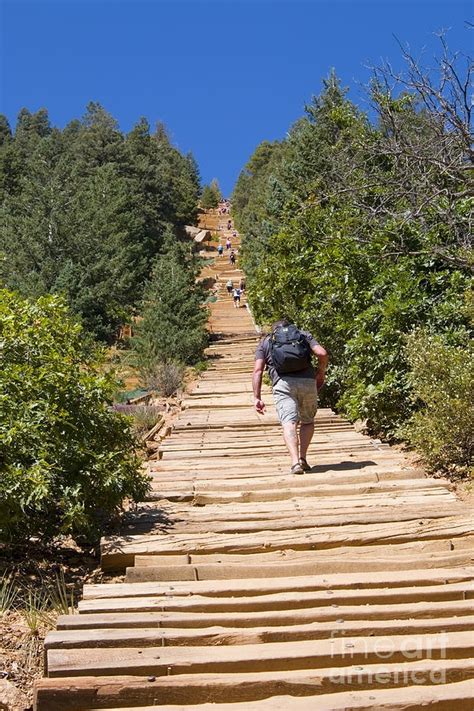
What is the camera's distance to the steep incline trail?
3.46 metres

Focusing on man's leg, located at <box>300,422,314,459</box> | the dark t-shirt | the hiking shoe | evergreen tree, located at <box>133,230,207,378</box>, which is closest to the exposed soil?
the hiking shoe

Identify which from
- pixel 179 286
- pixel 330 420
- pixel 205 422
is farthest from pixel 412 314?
pixel 179 286

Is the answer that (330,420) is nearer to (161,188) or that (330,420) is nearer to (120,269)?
(120,269)

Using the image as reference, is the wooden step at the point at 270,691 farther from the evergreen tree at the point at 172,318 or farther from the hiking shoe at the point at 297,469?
the evergreen tree at the point at 172,318

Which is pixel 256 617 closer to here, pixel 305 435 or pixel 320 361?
pixel 305 435

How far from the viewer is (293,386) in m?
7.38

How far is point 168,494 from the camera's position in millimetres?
6594

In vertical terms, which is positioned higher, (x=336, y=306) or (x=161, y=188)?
(x=161, y=188)

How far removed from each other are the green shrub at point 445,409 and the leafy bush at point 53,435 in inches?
123

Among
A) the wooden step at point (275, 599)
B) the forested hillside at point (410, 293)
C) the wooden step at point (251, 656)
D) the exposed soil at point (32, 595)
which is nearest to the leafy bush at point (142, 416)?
the forested hillside at point (410, 293)

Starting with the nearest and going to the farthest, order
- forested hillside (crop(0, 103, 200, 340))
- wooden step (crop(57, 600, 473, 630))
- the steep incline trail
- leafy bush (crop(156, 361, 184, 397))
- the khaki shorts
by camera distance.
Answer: the steep incline trail, wooden step (crop(57, 600, 473, 630)), the khaki shorts, leafy bush (crop(156, 361, 184, 397)), forested hillside (crop(0, 103, 200, 340))

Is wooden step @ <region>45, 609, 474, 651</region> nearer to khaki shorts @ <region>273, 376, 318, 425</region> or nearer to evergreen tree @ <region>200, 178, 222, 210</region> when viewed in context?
khaki shorts @ <region>273, 376, 318, 425</region>

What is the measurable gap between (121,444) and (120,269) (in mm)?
24473

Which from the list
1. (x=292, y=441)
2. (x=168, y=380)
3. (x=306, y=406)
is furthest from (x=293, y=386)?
(x=168, y=380)
